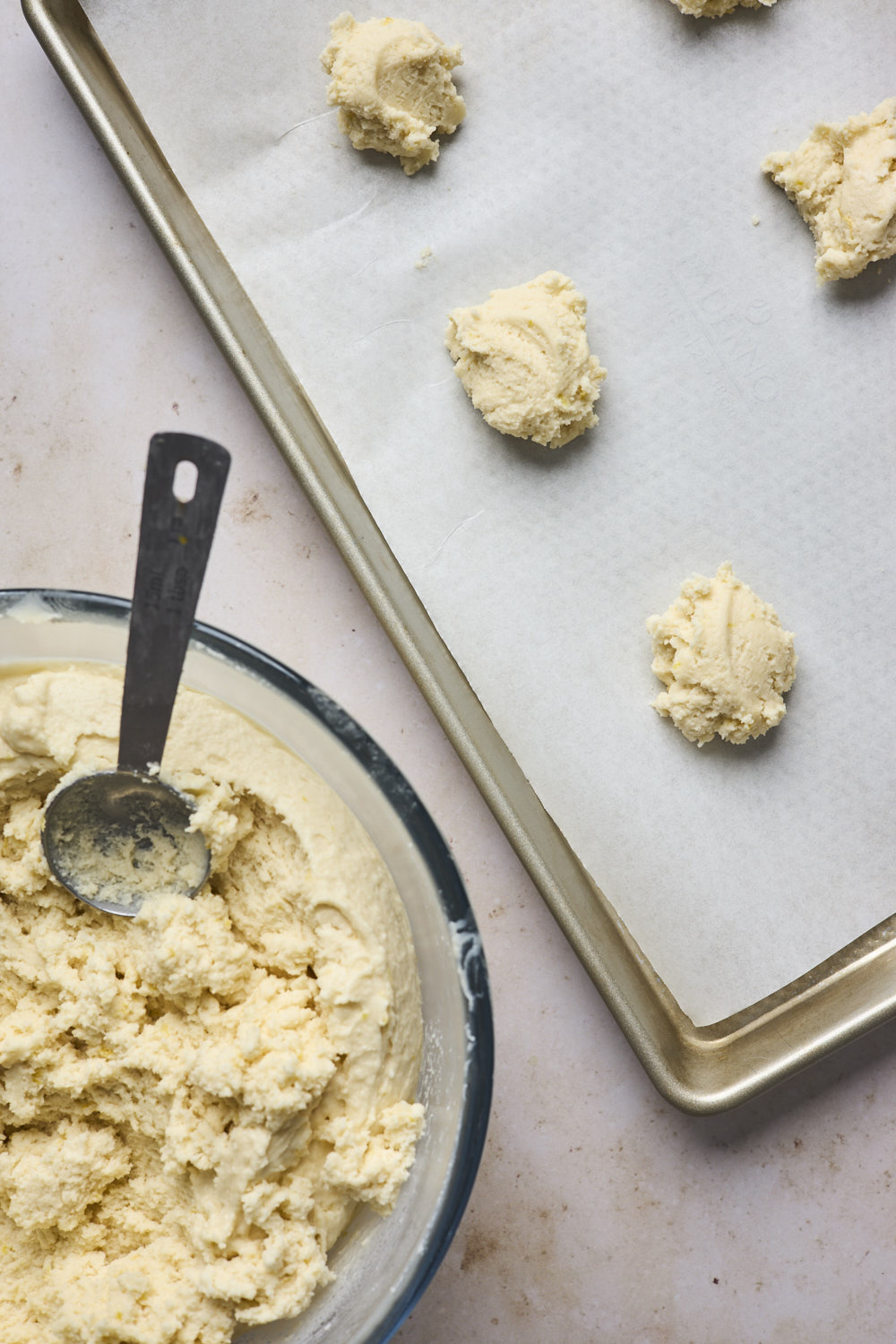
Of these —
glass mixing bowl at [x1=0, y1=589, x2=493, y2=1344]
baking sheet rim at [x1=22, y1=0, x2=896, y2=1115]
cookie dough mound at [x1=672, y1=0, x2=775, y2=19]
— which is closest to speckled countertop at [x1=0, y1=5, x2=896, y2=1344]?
baking sheet rim at [x1=22, y1=0, x2=896, y2=1115]

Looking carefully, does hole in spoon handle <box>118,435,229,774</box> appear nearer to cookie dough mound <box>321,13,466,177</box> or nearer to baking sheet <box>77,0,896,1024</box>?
baking sheet <box>77,0,896,1024</box>

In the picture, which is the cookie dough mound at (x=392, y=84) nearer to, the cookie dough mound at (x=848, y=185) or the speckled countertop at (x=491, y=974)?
the speckled countertop at (x=491, y=974)

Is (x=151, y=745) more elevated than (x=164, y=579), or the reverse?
(x=164, y=579)

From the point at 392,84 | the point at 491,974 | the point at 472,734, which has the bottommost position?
the point at 491,974

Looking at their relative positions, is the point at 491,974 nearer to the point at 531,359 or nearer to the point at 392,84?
the point at 531,359

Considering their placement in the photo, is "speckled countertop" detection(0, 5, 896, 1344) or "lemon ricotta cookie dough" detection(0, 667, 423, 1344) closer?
"lemon ricotta cookie dough" detection(0, 667, 423, 1344)

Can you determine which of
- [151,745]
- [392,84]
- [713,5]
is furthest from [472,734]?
[713,5]

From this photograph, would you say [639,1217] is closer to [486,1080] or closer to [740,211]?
[486,1080]
